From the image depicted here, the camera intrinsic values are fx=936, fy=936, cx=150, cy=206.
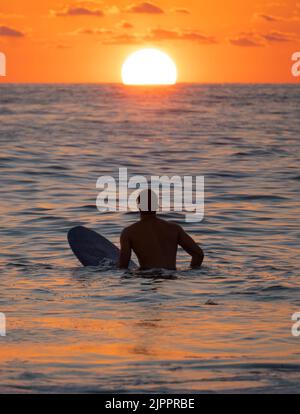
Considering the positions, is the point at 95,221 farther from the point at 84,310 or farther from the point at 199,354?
the point at 199,354

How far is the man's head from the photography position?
40.0 feet

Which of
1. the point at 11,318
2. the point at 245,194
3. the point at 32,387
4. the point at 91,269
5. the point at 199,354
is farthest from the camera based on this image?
the point at 245,194

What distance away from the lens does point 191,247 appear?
42.1ft

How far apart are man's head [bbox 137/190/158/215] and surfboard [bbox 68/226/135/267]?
144 centimetres

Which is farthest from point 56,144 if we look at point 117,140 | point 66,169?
point 66,169

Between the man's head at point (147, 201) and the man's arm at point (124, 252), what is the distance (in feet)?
1.37

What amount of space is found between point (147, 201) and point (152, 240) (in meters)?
0.60

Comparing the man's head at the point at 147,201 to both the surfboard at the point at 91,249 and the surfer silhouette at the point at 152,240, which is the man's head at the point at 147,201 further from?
the surfboard at the point at 91,249

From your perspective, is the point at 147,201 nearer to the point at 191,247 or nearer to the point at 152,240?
the point at 152,240

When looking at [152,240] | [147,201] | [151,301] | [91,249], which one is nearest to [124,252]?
[152,240]

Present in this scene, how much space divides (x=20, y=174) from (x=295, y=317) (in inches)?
644

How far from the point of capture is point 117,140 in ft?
152

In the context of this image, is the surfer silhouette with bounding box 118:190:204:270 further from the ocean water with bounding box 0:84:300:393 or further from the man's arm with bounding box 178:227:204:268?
the ocean water with bounding box 0:84:300:393

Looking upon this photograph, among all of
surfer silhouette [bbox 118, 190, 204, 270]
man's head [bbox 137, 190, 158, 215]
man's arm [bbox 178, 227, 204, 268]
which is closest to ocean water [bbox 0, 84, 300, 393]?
man's arm [bbox 178, 227, 204, 268]
